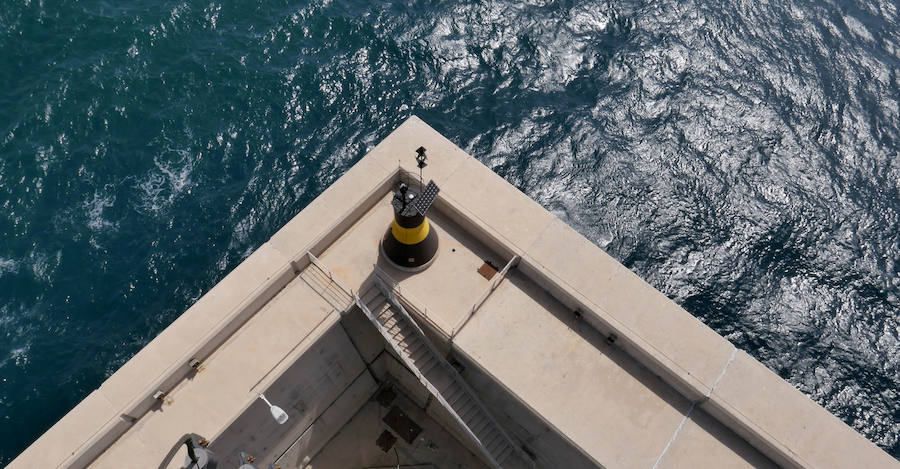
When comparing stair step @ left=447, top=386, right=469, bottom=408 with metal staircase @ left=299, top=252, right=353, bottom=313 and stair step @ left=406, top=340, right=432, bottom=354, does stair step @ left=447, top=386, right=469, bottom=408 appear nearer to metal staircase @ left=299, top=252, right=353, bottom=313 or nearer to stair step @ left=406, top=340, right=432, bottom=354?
stair step @ left=406, top=340, right=432, bottom=354

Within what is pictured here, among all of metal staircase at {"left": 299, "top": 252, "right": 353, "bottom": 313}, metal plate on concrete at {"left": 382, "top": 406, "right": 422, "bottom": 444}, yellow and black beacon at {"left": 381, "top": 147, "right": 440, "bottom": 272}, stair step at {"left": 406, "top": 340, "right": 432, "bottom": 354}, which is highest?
yellow and black beacon at {"left": 381, "top": 147, "right": 440, "bottom": 272}

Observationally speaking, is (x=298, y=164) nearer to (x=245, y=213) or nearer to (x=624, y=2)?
(x=245, y=213)

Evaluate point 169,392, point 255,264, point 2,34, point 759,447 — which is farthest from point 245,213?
point 759,447

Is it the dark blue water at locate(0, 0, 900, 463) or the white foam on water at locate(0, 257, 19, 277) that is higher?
the dark blue water at locate(0, 0, 900, 463)

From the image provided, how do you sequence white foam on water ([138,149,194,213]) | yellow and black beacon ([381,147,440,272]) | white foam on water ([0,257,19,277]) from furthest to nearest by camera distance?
1. white foam on water ([138,149,194,213])
2. white foam on water ([0,257,19,277])
3. yellow and black beacon ([381,147,440,272])

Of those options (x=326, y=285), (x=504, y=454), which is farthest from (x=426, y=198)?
(x=504, y=454)

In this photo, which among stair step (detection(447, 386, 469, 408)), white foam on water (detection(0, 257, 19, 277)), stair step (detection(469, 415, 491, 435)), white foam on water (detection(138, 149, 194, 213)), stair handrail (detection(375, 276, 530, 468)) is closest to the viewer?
stair handrail (detection(375, 276, 530, 468))

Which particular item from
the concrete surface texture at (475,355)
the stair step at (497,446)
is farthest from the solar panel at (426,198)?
the stair step at (497,446)

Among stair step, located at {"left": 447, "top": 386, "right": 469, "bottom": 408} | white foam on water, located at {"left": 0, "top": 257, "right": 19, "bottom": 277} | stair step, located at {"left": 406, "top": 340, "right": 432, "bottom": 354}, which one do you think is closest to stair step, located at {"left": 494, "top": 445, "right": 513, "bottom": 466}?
stair step, located at {"left": 447, "top": 386, "right": 469, "bottom": 408}

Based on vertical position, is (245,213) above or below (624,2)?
below
